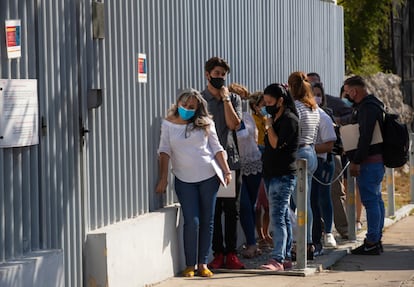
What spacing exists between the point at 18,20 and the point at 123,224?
2351mm

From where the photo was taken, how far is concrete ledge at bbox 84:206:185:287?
8664 mm

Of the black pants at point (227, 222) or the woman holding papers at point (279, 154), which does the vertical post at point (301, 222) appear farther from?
A: the black pants at point (227, 222)

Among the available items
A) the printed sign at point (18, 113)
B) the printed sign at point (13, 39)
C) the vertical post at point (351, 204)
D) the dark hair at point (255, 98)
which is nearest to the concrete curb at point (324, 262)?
the vertical post at point (351, 204)

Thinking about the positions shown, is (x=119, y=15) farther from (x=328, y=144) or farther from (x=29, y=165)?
(x=328, y=144)

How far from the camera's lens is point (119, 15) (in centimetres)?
943

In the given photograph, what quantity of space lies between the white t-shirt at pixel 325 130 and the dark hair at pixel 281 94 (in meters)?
1.18

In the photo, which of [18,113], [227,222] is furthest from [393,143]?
[18,113]

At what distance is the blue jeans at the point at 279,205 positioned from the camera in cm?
1026

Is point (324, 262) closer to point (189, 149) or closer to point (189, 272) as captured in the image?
point (189, 272)

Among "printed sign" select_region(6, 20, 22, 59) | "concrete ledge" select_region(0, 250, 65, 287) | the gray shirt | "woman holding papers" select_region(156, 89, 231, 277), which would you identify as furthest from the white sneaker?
"printed sign" select_region(6, 20, 22, 59)

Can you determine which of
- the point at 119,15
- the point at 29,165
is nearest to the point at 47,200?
the point at 29,165

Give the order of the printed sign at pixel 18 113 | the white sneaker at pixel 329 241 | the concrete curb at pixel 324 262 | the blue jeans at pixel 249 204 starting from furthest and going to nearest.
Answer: the white sneaker at pixel 329 241 → the blue jeans at pixel 249 204 → the concrete curb at pixel 324 262 → the printed sign at pixel 18 113

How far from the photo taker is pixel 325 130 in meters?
11.5

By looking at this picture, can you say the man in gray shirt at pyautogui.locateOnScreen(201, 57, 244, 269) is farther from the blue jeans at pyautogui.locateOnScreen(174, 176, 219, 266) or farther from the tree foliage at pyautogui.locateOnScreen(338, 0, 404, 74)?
the tree foliage at pyautogui.locateOnScreen(338, 0, 404, 74)
